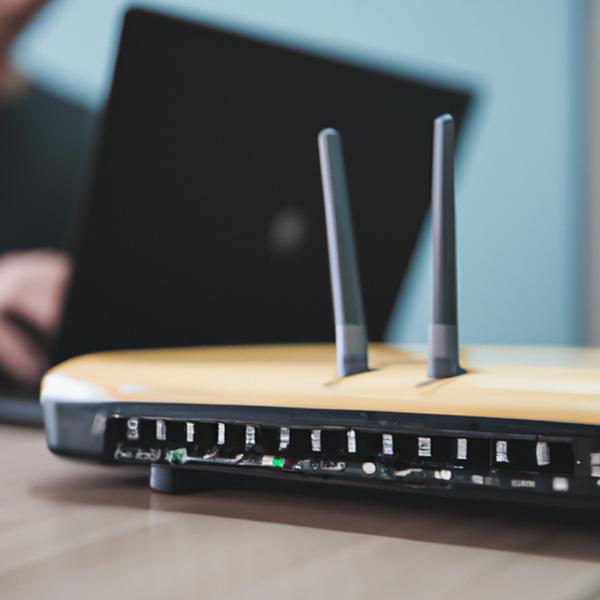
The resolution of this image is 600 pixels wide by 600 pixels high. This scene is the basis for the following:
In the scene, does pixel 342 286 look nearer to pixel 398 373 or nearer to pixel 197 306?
pixel 398 373

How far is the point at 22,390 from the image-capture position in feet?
3.53

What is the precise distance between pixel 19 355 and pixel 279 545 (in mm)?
839

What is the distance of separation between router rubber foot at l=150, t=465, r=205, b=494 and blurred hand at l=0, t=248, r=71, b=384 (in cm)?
67

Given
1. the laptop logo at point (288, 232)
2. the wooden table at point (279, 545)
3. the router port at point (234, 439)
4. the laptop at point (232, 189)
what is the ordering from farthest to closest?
the laptop logo at point (288, 232)
the laptop at point (232, 189)
the router port at point (234, 439)
the wooden table at point (279, 545)

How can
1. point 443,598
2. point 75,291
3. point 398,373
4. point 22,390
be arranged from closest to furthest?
point 443,598 → point 398,373 → point 75,291 → point 22,390

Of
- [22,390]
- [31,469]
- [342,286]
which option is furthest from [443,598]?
[22,390]

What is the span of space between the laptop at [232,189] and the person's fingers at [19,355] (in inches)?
13.1

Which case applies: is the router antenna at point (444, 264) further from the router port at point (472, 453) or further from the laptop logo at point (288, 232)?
the laptop logo at point (288, 232)

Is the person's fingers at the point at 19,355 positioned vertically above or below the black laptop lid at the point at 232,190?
below

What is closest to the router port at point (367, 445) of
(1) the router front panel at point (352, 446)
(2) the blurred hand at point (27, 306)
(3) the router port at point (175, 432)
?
(1) the router front panel at point (352, 446)

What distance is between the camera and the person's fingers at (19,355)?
1.09 meters

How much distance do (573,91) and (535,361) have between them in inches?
18.9

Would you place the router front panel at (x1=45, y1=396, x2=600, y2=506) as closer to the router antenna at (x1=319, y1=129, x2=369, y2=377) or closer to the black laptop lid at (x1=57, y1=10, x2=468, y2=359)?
the router antenna at (x1=319, y1=129, x2=369, y2=377)

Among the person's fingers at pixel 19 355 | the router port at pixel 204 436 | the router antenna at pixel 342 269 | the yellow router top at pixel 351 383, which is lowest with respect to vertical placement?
the person's fingers at pixel 19 355
